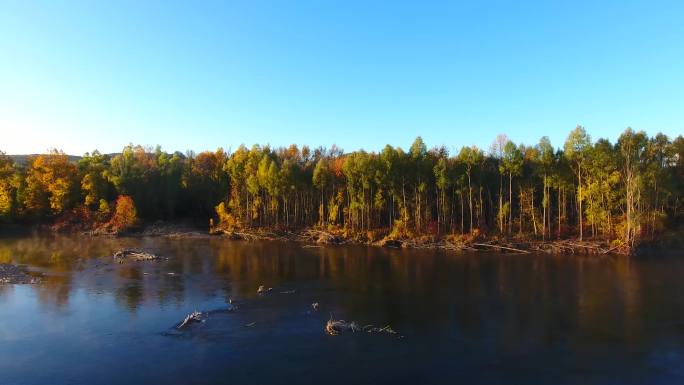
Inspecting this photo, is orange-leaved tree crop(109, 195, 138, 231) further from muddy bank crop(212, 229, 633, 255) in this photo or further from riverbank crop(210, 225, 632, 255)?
muddy bank crop(212, 229, 633, 255)

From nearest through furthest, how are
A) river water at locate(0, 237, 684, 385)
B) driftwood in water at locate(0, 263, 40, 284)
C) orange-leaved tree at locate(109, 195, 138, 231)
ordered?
river water at locate(0, 237, 684, 385), driftwood in water at locate(0, 263, 40, 284), orange-leaved tree at locate(109, 195, 138, 231)

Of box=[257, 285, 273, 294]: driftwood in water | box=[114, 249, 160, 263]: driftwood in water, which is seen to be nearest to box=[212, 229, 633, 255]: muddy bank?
box=[114, 249, 160, 263]: driftwood in water

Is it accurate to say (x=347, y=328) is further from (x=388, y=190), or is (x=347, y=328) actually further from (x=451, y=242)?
(x=388, y=190)

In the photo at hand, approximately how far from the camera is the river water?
14773 millimetres

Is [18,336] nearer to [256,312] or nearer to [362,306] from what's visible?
[256,312]

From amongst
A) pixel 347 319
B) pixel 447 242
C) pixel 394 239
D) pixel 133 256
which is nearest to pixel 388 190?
pixel 394 239

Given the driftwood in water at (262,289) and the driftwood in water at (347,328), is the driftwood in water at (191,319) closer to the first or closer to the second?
the driftwood in water at (262,289)

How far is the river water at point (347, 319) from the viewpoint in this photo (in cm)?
1477

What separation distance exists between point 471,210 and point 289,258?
2097 centimetres

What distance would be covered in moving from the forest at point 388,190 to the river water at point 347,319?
11988 mm

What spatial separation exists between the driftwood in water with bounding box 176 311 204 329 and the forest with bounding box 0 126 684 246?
3249 cm

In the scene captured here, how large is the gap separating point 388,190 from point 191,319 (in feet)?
120

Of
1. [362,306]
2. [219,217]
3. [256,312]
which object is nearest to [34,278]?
[256,312]

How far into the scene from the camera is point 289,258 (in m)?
40.2
